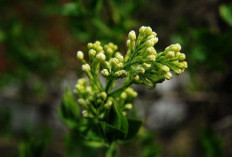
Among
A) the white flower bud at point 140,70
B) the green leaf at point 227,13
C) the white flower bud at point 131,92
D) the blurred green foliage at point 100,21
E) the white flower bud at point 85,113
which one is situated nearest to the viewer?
the white flower bud at point 140,70

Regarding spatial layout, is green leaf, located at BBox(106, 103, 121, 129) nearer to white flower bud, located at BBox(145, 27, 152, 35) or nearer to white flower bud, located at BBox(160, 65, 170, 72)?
white flower bud, located at BBox(160, 65, 170, 72)

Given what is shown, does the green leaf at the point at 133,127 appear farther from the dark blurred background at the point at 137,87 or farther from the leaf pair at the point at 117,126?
the dark blurred background at the point at 137,87

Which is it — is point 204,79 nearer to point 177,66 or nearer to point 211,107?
point 211,107

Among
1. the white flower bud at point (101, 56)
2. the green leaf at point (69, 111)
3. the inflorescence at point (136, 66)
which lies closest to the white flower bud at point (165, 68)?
the inflorescence at point (136, 66)

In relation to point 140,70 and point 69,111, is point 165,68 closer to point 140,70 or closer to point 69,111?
point 140,70

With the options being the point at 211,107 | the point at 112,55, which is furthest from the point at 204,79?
the point at 112,55

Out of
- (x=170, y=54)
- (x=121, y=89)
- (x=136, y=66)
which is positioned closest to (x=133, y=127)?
(x=121, y=89)
